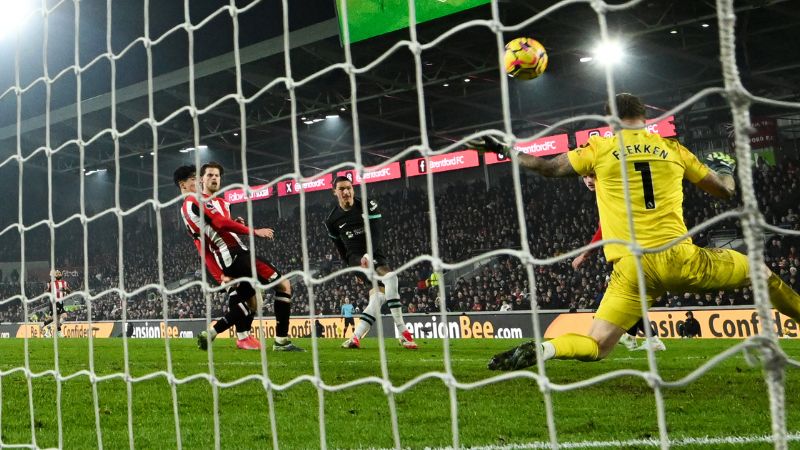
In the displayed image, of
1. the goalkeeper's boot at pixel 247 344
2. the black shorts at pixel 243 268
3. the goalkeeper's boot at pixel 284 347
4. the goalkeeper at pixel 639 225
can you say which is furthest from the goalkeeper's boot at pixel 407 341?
the goalkeeper at pixel 639 225

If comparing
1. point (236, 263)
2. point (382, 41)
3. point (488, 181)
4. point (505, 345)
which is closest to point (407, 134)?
point (488, 181)

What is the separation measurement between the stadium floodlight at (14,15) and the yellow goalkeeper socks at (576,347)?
3.59 metres

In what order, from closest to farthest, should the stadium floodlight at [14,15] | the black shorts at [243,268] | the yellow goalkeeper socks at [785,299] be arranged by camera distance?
the yellow goalkeeper socks at [785,299] → the stadium floodlight at [14,15] → the black shorts at [243,268]

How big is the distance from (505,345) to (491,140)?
22.3ft

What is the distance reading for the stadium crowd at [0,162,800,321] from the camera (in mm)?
19562

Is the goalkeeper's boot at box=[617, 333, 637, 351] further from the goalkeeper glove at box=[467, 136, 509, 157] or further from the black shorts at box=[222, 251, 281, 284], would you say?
the goalkeeper glove at box=[467, 136, 509, 157]

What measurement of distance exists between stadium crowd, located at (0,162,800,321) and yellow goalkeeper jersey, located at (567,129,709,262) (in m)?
10.7

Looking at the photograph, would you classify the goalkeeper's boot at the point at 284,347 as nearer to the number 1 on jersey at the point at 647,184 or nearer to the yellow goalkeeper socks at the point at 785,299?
the number 1 on jersey at the point at 647,184

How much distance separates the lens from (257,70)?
2314 cm

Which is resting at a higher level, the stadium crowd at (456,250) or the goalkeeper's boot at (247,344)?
the stadium crowd at (456,250)

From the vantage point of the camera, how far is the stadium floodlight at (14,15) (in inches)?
194

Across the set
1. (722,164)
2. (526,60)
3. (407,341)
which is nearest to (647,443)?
(722,164)

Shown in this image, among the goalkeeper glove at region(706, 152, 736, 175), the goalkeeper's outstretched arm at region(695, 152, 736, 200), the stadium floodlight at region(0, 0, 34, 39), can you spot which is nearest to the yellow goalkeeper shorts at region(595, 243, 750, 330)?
the goalkeeper's outstretched arm at region(695, 152, 736, 200)

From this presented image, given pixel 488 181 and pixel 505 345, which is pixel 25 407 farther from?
pixel 488 181
